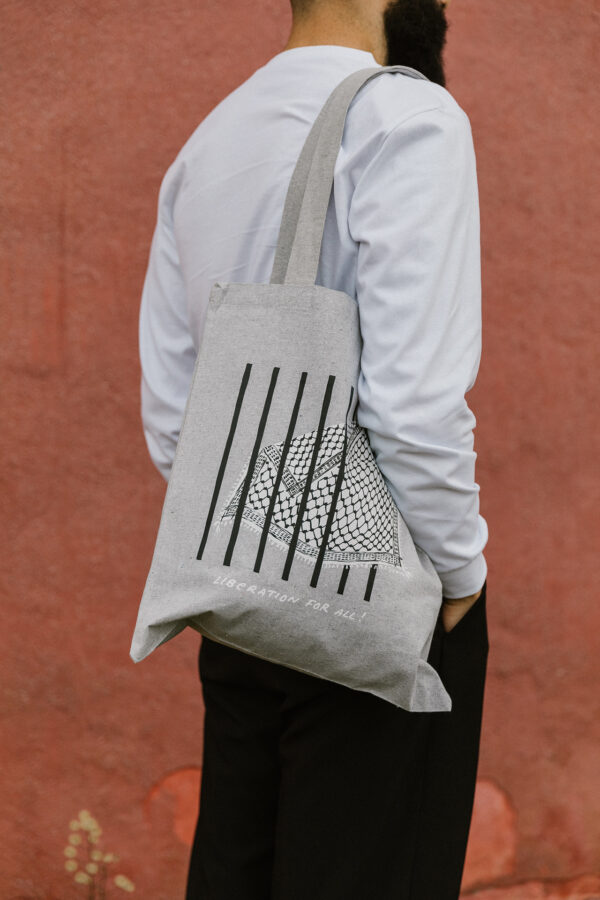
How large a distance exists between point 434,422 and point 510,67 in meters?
1.27

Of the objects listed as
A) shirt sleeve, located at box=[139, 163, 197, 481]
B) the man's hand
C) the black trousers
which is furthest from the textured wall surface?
the man's hand

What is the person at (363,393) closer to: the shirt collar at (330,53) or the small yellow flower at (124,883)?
the shirt collar at (330,53)

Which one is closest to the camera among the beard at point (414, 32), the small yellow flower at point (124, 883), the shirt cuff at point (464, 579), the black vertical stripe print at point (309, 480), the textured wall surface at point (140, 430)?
the black vertical stripe print at point (309, 480)

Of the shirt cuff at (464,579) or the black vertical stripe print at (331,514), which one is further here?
the shirt cuff at (464,579)

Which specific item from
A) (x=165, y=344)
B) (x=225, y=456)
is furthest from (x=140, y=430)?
(x=225, y=456)

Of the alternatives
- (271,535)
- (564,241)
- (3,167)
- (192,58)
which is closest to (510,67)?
(564,241)

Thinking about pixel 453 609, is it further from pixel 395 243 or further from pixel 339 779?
pixel 395 243

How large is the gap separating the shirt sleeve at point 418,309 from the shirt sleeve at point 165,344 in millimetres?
368

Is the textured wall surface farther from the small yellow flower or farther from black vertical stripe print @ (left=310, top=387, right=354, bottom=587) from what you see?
black vertical stripe print @ (left=310, top=387, right=354, bottom=587)

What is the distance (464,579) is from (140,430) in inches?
40.7

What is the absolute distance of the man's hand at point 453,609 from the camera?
1.08 metres

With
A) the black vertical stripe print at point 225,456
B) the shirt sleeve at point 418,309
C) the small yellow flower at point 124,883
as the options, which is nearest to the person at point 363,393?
the shirt sleeve at point 418,309

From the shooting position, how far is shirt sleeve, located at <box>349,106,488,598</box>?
92 cm

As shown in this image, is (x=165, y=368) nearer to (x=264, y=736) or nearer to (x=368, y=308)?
(x=368, y=308)
